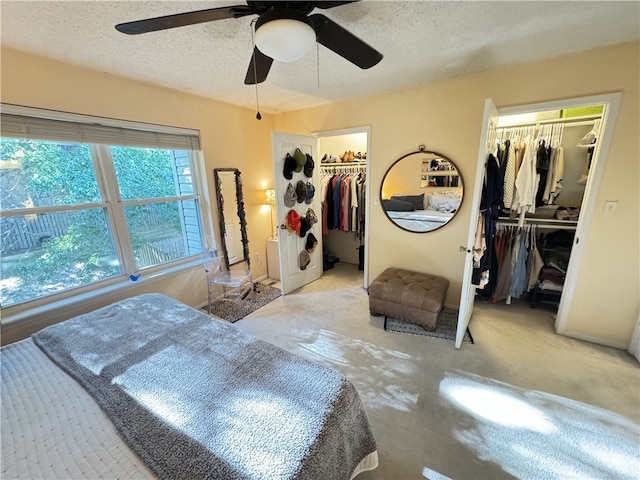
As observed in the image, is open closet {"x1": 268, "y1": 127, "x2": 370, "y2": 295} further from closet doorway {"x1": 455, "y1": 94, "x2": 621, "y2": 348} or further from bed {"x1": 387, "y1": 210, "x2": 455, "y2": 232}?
closet doorway {"x1": 455, "y1": 94, "x2": 621, "y2": 348}

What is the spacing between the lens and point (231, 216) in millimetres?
3195

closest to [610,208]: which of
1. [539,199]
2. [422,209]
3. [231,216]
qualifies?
[539,199]

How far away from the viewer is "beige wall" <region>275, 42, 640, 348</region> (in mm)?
1886

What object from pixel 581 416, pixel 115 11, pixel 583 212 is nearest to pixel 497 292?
pixel 583 212

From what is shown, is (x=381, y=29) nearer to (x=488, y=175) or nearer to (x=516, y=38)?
(x=516, y=38)

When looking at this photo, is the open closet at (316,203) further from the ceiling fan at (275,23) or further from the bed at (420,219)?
the ceiling fan at (275,23)

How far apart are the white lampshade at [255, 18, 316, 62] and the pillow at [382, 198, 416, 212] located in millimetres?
2097

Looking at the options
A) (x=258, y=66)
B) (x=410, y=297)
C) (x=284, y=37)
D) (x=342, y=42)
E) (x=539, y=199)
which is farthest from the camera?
(x=539, y=199)

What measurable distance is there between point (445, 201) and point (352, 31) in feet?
5.96

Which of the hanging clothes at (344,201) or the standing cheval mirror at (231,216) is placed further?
the hanging clothes at (344,201)

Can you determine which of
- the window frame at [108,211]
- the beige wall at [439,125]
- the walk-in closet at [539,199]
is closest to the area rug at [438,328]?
the beige wall at [439,125]

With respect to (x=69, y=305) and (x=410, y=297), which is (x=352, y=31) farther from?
(x=69, y=305)

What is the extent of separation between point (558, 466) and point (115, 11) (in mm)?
3270

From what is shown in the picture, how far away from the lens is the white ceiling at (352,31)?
1.34m
